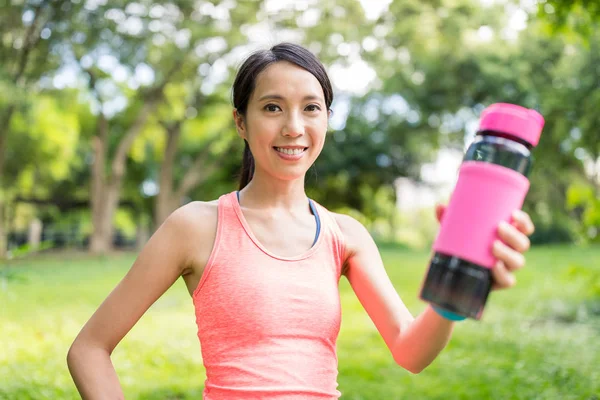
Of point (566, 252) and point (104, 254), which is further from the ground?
point (566, 252)

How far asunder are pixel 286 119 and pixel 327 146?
25.0 m

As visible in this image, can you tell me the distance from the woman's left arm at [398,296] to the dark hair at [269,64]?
39 cm

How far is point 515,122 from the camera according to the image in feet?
3.31

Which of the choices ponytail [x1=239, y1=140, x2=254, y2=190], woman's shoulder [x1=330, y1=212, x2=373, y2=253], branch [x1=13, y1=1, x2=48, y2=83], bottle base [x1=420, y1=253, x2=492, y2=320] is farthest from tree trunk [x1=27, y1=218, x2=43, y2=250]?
bottle base [x1=420, y1=253, x2=492, y2=320]

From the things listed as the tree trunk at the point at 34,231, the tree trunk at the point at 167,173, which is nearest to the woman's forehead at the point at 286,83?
the tree trunk at the point at 167,173

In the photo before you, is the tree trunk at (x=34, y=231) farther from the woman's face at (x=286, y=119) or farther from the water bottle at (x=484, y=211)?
the water bottle at (x=484, y=211)

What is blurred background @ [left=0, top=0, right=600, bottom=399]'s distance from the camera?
5.16 metres

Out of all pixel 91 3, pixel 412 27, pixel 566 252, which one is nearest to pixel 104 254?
pixel 91 3

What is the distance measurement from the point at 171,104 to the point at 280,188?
2000 centimetres

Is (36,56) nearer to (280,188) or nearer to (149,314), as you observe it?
(149,314)

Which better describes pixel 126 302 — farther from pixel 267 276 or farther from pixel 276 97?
pixel 276 97

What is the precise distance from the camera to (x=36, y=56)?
1820 centimetres

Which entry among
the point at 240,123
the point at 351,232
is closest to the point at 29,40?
the point at 240,123

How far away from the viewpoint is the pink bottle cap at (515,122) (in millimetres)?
1011
